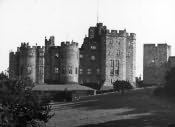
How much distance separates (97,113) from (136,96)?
1671 centimetres

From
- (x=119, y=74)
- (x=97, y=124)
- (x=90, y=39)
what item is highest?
(x=90, y=39)

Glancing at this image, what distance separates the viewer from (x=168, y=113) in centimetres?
7038

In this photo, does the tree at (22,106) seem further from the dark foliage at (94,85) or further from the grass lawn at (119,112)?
the dark foliage at (94,85)

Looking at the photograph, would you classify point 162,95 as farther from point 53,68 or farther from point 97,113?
point 53,68

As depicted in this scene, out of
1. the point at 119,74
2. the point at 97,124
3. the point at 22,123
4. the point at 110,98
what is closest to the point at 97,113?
the point at 97,124

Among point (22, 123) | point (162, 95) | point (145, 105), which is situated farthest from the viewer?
point (162, 95)

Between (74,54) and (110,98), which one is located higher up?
(74,54)

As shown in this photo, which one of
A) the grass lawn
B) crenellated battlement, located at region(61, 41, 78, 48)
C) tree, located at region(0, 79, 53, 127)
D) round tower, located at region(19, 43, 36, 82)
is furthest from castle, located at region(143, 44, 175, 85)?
tree, located at region(0, 79, 53, 127)

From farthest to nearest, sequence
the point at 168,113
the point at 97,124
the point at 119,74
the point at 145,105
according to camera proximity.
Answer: the point at 119,74, the point at 145,105, the point at 168,113, the point at 97,124

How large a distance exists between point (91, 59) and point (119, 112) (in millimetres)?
40137

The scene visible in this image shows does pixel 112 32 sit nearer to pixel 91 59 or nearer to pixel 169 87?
pixel 91 59

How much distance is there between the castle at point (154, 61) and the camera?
116562 mm

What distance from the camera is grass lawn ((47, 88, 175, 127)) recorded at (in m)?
64.6

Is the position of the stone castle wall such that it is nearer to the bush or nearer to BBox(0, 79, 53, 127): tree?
the bush
